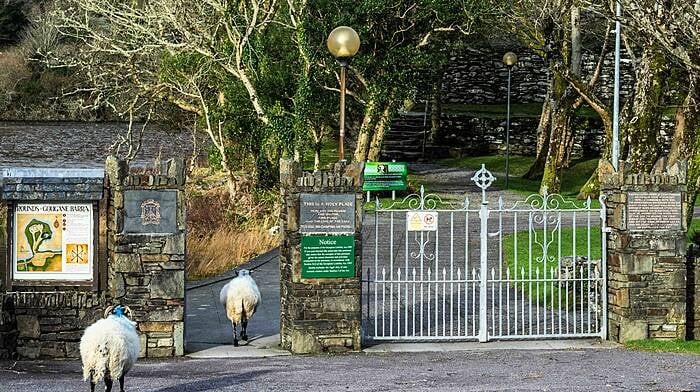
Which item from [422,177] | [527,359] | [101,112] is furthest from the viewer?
[101,112]

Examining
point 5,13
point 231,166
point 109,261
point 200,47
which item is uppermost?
point 5,13

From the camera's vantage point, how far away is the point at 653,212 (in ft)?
50.2

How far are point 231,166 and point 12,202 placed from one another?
17412 mm

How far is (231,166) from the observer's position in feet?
103

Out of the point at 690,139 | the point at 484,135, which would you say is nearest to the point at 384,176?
the point at 690,139

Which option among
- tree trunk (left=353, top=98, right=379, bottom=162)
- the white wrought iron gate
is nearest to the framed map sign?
the white wrought iron gate

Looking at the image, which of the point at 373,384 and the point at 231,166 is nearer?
the point at 373,384

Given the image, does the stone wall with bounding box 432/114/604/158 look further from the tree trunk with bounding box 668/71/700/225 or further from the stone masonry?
the stone masonry

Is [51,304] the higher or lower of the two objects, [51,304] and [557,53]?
the lower

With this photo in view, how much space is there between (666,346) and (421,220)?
3536 mm

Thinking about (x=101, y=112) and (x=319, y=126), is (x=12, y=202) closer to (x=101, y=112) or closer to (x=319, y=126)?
(x=319, y=126)

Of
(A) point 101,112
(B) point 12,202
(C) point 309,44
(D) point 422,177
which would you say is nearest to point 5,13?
(A) point 101,112

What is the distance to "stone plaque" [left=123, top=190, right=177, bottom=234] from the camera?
14.3m

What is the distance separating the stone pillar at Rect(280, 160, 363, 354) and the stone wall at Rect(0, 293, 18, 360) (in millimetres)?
3377
